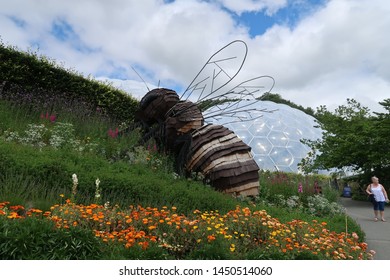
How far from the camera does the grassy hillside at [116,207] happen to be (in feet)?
12.4

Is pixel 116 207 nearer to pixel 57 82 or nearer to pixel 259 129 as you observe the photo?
pixel 57 82

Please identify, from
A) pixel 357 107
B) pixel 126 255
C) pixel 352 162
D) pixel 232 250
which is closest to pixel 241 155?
pixel 232 250

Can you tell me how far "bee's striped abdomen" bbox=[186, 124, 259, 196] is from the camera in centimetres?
860

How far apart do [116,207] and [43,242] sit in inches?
85.8

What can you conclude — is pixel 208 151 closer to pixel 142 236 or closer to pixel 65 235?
pixel 142 236

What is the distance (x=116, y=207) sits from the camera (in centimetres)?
566

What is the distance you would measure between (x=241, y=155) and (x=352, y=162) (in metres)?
14.4

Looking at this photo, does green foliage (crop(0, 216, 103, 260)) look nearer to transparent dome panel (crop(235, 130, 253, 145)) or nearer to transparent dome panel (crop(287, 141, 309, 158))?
transparent dome panel (crop(235, 130, 253, 145))

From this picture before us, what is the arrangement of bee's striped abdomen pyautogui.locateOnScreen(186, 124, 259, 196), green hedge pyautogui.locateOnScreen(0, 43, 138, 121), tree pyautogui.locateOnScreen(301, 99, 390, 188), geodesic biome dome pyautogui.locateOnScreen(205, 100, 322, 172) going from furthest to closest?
geodesic biome dome pyautogui.locateOnScreen(205, 100, 322, 172) → tree pyautogui.locateOnScreen(301, 99, 390, 188) → green hedge pyautogui.locateOnScreen(0, 43, 138, 121) → bee's striped abdomen pyautogui.locateOnScreen(186, 124, 259, 196)

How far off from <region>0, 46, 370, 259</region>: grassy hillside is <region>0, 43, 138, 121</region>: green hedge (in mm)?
104

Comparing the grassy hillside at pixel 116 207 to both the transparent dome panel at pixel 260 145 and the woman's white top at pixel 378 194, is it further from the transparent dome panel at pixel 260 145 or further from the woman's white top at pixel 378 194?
the transparent dome panel at pixel 260 145

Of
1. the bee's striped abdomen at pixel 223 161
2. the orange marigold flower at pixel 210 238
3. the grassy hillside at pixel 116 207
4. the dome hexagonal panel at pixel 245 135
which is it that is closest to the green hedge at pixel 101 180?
the grassy hillside at pixel 116 207

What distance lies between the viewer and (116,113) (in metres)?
15.2

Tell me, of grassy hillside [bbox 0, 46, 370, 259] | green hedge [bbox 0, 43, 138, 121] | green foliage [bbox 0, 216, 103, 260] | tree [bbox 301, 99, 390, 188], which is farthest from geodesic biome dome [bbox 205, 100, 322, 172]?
green foliage [bbox 0, 216, 103, 260]
